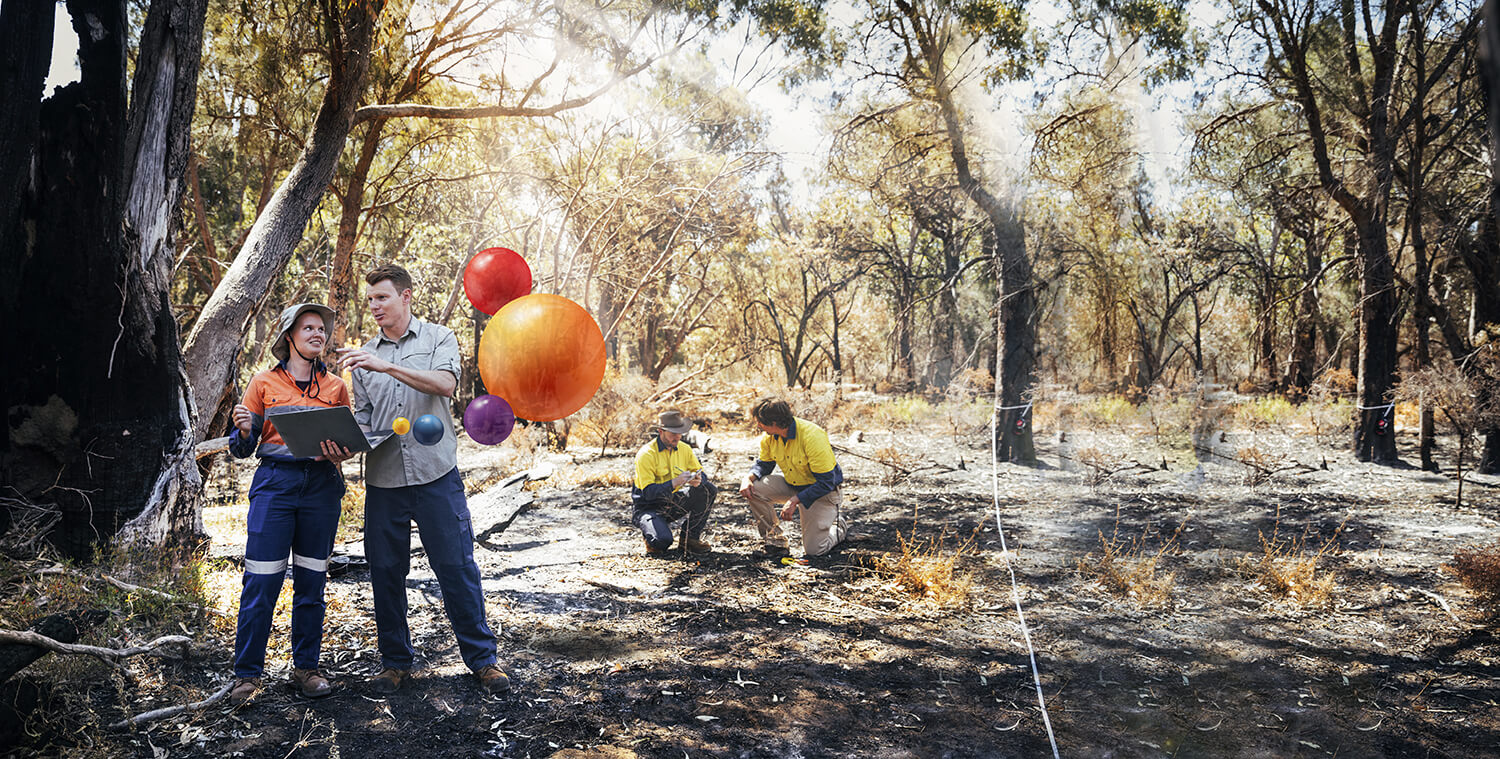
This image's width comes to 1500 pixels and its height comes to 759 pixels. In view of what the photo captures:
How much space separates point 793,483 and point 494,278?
3467 millimetres

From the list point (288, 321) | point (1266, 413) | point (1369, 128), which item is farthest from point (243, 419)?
point (1266, 413)

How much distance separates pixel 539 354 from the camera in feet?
10.7

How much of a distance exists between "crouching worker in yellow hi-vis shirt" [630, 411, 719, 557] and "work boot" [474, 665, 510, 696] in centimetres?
260

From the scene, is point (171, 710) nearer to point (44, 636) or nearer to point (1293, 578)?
point (44, 636)

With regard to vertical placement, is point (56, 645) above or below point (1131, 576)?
above

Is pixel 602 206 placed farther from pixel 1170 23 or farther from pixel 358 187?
pixel 1170 23

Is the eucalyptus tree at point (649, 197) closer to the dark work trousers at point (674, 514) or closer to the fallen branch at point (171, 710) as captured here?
the dark work trousers at point (674, 514)

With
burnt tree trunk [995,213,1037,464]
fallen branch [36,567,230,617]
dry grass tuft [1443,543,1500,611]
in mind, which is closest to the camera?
fallen branch [36,567,230,617]

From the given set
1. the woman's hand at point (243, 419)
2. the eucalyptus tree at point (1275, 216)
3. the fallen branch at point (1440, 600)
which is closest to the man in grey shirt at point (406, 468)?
the woman's hand at point (243, 419)

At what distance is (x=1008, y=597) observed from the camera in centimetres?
541


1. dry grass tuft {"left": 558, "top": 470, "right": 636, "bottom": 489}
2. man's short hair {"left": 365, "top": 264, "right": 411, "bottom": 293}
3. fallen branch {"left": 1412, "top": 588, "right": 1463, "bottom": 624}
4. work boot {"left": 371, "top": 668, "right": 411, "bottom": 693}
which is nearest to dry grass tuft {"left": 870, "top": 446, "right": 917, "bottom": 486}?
dry grass tuft {"left": 558, "top": 470, "right": 636, "bottom": 489}

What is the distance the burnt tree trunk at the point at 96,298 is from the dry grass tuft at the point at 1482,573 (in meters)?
8.42

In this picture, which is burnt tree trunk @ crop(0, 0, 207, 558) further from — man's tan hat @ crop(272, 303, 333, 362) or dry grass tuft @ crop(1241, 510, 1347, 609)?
dry grass tuft @ crop(1241, 510, 1347, 609)

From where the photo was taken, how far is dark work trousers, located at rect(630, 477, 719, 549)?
6309 millimetres
